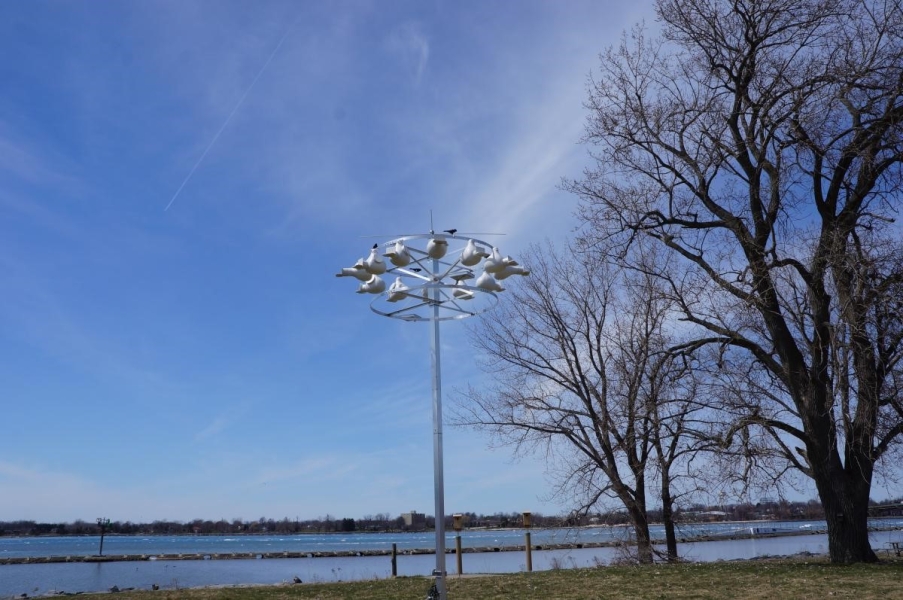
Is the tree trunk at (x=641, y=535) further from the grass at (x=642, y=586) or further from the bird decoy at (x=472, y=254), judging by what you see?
the bird decoy at (x=472, y=254)

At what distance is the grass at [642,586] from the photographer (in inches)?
343

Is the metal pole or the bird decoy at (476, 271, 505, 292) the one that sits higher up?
the bird decoy at (476, 271, 505, 292)

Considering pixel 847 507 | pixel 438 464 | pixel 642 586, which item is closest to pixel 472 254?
pixel 438 464

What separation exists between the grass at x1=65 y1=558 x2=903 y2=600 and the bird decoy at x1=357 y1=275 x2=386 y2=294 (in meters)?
4.58

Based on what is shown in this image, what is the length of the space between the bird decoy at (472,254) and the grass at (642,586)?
4.59 meters

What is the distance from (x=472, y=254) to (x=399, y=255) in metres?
0.79

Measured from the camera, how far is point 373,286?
313 inches

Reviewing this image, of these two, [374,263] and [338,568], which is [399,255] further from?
[338,568]

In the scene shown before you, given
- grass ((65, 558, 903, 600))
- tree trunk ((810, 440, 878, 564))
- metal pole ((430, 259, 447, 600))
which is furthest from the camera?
tree trunk ((810, 440, 878, 564))

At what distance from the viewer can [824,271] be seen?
1177cm

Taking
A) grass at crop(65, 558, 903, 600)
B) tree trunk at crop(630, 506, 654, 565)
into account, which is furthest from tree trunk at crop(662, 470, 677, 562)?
grass at crop(65, 558, 903, 600)

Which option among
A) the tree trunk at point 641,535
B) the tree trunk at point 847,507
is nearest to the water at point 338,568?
the tree trunk at point 641,535

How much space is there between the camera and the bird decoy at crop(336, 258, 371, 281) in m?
7.58

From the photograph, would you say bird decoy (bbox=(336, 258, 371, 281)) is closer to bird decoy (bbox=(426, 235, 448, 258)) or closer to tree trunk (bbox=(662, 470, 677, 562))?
bird decoy (bbox=(426, 235, 448, 258))
